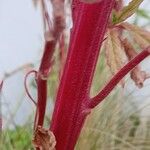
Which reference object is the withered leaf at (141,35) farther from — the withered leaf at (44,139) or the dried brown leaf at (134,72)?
the withered leaf at (44,139)

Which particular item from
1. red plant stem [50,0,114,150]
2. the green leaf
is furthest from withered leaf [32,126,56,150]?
the green leaf

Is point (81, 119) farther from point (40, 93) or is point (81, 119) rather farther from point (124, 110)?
point (124, 110)

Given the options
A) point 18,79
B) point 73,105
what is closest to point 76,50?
point 73,105

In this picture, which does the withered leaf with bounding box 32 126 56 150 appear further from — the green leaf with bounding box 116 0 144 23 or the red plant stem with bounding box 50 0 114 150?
the green leaf with bounding box 116 0 144 23

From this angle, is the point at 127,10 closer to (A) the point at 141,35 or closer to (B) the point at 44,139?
(A) the point at 141,35

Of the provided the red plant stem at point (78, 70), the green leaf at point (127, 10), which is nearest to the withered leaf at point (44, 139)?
the red plant stem at point (78, 70)
